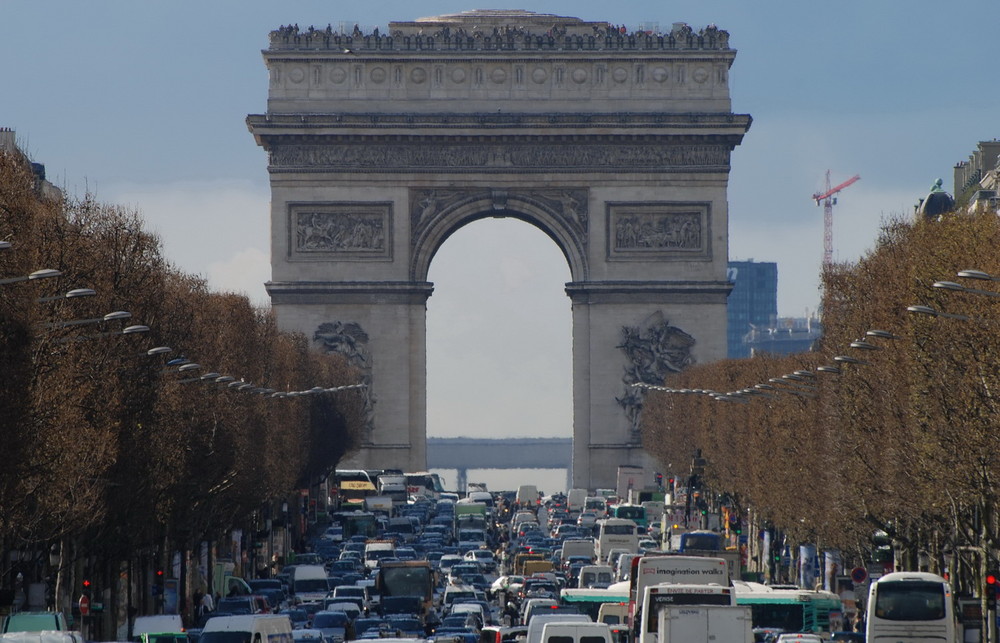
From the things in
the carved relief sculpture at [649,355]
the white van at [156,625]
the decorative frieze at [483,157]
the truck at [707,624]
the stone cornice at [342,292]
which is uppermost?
the decorative frieze at [483,157]

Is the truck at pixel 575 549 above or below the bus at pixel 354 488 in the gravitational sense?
below

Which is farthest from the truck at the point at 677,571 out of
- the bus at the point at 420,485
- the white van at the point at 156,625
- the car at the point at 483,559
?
the bus at the point at 420,485

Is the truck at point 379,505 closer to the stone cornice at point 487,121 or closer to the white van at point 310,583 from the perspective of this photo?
the stone cornice at point 487,121

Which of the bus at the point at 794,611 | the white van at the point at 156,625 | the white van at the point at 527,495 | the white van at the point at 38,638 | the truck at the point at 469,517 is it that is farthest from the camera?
the white van at the point at 527,495

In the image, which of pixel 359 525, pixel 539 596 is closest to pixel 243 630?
pixel 539 596

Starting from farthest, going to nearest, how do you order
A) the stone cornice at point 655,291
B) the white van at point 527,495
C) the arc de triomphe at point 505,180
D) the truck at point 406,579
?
the white van at point 527,495 < the stone cornice at point 655,291 < the arc de triomphe at point 505,180 < the truck at point 406,579

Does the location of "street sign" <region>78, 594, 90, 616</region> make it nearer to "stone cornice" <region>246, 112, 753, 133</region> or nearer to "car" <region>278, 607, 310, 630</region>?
"car" <region>278, 607, 310, 630</region>

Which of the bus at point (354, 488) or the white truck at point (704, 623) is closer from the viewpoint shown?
the white truck at point (704, 623)

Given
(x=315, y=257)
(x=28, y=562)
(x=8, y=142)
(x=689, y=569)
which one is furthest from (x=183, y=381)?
(x=315, y=257)
